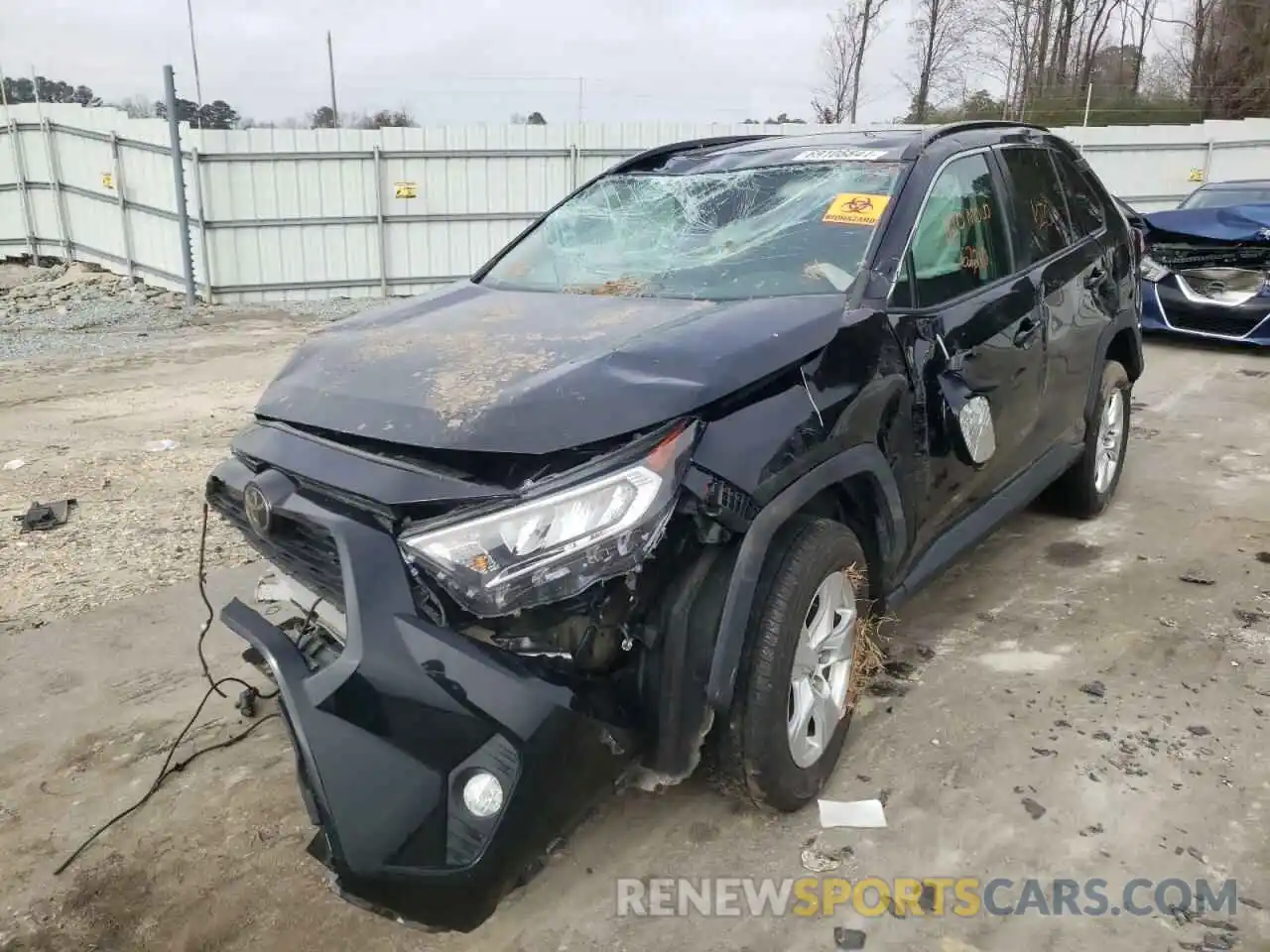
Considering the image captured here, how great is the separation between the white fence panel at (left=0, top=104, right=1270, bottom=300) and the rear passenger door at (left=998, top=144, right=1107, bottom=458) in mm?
9187

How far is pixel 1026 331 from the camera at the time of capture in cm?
366

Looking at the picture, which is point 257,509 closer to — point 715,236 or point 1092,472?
point 715,236

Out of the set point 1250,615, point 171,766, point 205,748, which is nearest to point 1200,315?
point 1250,615

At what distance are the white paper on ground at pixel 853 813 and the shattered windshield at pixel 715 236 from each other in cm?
149

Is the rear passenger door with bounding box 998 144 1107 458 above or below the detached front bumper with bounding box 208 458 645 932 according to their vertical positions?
above

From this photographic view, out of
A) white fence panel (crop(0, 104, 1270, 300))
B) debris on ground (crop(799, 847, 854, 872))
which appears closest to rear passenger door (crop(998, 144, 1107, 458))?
debris on ground (crop(799, 847, 854, 872))

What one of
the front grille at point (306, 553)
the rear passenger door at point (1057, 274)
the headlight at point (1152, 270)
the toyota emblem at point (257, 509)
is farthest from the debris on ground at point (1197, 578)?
the headlight at point (1152, 270)

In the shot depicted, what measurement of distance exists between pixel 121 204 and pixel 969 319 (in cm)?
1387

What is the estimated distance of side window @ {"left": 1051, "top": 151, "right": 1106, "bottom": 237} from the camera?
4524 millimetres

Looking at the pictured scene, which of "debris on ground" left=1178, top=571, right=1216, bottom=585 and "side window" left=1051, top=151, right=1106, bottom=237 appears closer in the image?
"debris on ground" left=1178, top=571, right=1216, bottom=585

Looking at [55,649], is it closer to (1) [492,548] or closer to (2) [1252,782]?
(1) [492,548]

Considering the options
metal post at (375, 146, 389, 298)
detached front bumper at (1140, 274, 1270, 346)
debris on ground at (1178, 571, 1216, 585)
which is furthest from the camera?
metal post at (375, 146, 389, 298)

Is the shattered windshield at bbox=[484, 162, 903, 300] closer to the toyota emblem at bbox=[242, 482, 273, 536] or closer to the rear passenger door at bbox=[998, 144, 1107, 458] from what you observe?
the rear passenger door at bbox=[998, 144, 1107, 458]

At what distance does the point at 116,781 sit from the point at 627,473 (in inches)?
79.1
